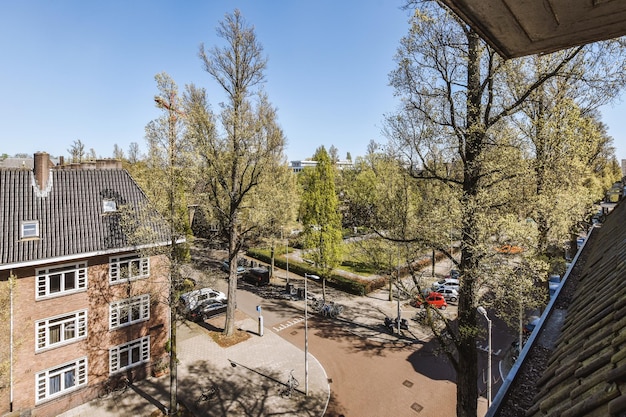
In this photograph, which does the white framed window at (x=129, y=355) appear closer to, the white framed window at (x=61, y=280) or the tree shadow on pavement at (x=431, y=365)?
the white framed window at (x=61, y=280)

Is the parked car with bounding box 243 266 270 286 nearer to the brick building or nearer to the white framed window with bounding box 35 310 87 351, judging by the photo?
the brick building

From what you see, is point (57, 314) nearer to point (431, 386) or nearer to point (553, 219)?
point (431, 386)

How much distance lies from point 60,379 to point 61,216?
7.15m

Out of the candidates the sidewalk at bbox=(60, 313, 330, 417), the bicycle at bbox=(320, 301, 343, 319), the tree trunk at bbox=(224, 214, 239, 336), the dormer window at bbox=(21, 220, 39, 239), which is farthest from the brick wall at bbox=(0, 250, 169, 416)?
the bicycle at bbox=(320, 301, 343, 319)

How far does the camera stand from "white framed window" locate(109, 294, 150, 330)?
15156mm

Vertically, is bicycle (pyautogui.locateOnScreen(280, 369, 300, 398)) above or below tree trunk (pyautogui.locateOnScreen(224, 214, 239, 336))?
below

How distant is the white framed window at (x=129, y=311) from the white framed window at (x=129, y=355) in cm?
106

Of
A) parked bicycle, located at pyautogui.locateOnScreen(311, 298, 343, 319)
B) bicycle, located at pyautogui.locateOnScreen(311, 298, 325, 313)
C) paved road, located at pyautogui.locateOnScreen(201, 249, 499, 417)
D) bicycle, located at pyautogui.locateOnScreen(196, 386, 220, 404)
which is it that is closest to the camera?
paved road, located at pyautogui.locateOnScreen(201, 249, 499, 417)

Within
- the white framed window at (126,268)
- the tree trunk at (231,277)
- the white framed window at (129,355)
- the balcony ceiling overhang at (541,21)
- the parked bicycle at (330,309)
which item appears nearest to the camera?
the balcony ceiling overhang at (541,21)

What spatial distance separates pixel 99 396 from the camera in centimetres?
1477

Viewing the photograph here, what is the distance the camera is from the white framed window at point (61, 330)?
13416 mm

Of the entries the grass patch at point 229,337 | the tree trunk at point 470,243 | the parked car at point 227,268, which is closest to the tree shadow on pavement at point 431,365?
the tree trunk at point 470,243

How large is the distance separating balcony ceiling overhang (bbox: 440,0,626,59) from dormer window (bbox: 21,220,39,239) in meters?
17.4

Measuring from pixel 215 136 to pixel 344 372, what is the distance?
47.5 ft
